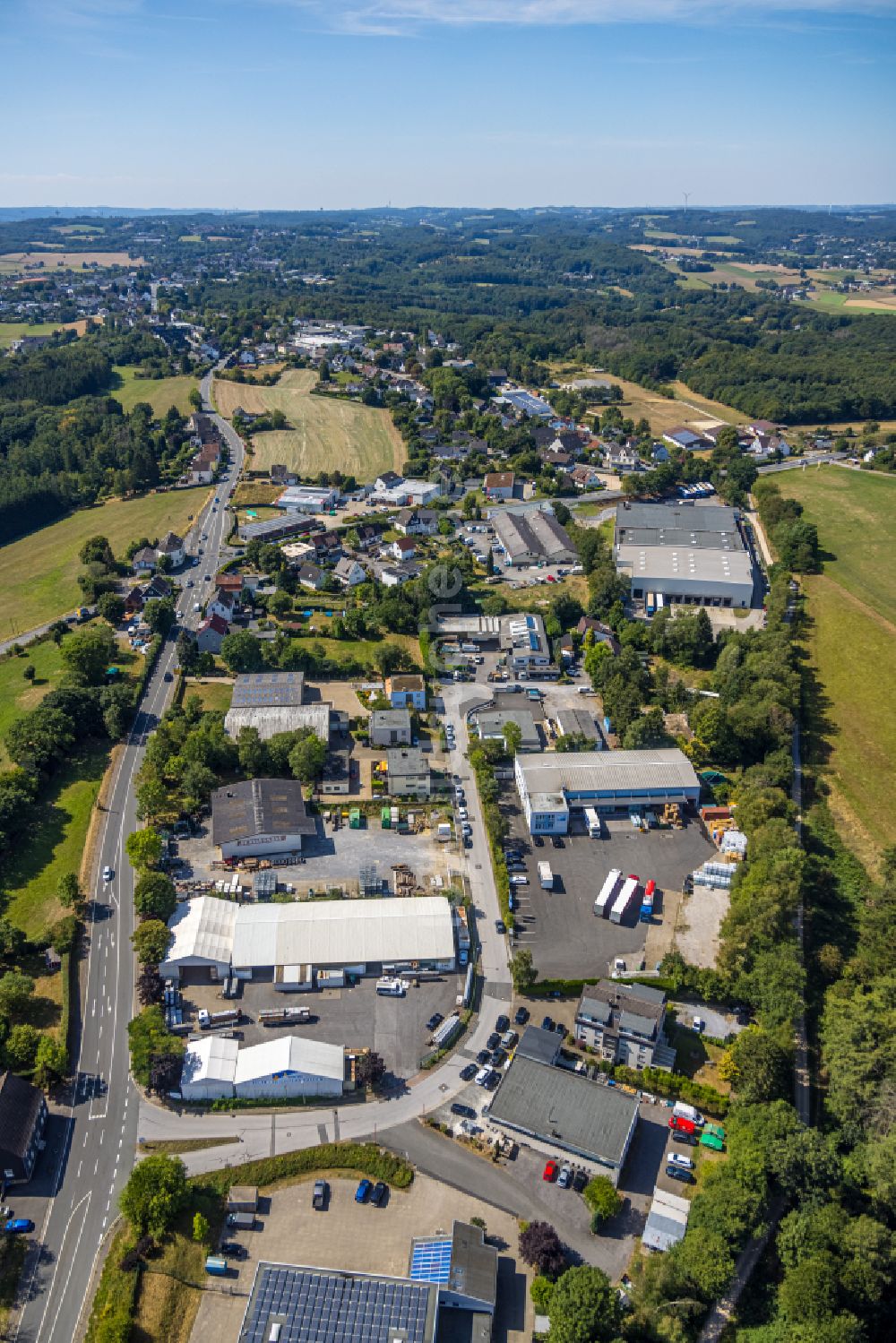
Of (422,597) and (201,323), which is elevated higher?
(201,323)

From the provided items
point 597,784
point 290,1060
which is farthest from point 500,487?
point 290,1060

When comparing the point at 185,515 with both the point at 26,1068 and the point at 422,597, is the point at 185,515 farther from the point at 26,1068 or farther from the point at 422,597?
the point at 26,1068

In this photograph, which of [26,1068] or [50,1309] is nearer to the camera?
[50,1309]

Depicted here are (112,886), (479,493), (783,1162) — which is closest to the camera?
A: (783,1162)

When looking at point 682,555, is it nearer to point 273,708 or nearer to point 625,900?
point 273,708

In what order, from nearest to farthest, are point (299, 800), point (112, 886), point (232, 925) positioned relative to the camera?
point (232, 925) → point (112, 886) → point (299, 800)

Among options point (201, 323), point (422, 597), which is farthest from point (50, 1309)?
point (201, 323)

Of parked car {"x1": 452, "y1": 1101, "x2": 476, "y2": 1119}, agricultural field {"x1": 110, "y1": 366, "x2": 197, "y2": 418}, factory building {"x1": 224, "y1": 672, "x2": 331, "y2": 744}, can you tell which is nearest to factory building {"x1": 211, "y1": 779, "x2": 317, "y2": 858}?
factory building {"x1": 224, "y1": 672, "x2": 331, "y2": 744}

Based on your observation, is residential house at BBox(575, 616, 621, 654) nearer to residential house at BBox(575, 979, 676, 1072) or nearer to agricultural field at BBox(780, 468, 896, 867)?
agricultural field at BBox(780, 468, 896, 867)
